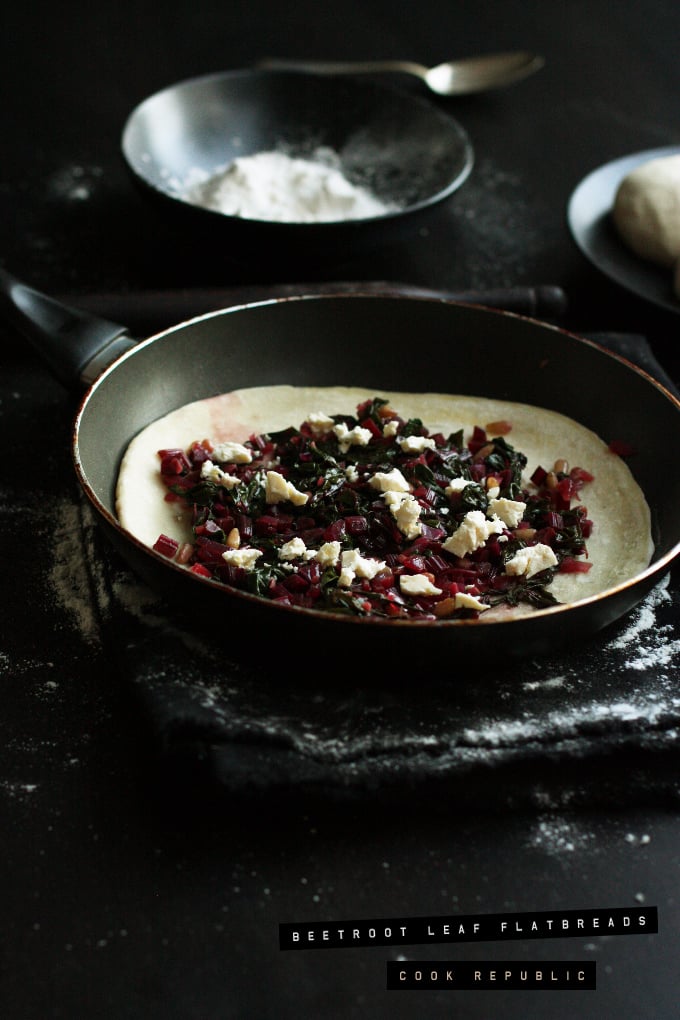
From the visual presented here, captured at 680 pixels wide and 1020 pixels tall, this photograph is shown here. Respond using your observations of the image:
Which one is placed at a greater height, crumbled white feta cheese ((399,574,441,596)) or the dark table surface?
crumbled white feta cheese ((399,574,441,596))

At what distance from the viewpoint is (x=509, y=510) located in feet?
5.57

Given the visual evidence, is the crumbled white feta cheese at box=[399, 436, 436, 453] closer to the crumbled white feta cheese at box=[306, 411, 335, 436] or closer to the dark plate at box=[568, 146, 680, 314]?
the crumbled white feta cheese at box=[306, 411, 335, 436]

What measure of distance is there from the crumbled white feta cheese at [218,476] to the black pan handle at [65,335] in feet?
0.95

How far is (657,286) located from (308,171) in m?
0.98

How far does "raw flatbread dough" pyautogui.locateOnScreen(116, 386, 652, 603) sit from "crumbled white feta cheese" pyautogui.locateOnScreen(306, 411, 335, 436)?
0.24ft

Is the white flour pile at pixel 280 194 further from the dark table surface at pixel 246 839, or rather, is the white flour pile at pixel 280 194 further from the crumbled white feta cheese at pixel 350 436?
the crumbled white feta cheese at pixel 350 436

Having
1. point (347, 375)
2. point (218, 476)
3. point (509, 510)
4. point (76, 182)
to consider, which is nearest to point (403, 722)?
point (509, 510)

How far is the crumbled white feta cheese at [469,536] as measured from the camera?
5.27ft

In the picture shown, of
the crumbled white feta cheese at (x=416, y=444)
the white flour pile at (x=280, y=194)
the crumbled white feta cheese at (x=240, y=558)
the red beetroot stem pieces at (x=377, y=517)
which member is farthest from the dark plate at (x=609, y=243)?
the crumbled white feta cheese at (x=240, y=558)

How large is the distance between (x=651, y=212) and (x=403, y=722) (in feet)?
5.54

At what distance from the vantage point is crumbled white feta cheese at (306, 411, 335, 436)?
75.0 inches

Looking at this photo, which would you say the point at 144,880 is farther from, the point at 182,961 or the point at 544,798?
the point at 544,798

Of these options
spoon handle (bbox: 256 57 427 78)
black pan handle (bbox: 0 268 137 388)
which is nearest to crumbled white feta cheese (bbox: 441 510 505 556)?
black pan handle (bbox: 0 268 137 388)

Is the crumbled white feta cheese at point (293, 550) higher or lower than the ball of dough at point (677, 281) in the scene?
higher
